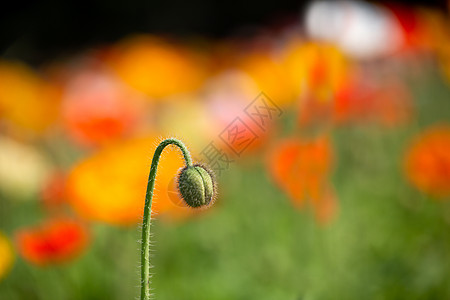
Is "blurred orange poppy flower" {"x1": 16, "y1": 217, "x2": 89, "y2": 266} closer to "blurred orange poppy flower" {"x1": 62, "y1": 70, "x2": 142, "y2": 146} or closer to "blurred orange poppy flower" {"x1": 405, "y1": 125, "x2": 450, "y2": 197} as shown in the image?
"blurred orange poppy flower" {"x1": 62, "y1": 70, "x2": 142, "y2": 146}

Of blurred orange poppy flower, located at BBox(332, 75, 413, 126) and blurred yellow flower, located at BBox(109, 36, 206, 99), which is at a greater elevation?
blurred yellow flower, located at BBox(109, 36, 206, 99)

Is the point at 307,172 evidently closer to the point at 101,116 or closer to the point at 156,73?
the point at 101,116

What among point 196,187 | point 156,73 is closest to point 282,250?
point 196,187

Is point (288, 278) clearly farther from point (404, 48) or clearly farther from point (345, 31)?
point (404, 48)

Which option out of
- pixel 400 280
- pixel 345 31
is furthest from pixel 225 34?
pixel 400 280

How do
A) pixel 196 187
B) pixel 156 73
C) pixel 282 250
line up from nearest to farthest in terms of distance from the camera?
pixel 196 187
pixel 282 250
pixel 156 73

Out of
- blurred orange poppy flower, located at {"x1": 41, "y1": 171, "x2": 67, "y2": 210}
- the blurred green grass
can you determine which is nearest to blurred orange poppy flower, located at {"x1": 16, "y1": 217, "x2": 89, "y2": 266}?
the blurred green grass
